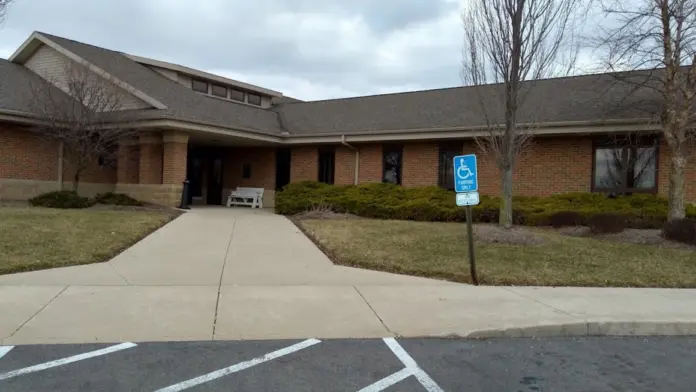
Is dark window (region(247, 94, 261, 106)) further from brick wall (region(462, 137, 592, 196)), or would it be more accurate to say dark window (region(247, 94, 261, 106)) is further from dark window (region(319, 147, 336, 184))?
brick wall (region(462, 137, 592, 196))

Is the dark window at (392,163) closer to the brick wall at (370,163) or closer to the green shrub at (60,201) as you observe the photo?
the brick wall at (370,163)

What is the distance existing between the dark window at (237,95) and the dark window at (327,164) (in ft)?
20.0

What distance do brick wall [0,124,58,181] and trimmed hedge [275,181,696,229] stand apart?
8.62 metres

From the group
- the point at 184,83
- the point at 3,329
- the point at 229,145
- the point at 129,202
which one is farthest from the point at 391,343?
the point at 184,83

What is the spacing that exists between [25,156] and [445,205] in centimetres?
1487

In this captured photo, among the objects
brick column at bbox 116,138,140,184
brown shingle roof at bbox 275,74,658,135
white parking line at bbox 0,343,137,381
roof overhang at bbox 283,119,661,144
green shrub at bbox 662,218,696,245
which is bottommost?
white parking line at bbox 0,343,137,381

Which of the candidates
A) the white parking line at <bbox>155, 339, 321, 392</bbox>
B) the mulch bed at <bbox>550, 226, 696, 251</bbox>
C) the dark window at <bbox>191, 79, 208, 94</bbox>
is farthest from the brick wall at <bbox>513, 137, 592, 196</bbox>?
the dark window at <bbox>191, 79, 208, 94</bbox>

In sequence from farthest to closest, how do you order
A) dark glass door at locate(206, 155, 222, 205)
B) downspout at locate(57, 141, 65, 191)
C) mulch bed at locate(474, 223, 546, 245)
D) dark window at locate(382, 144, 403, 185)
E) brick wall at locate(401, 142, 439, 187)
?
dark glass door at locate(206, 155, 222, 205), dark window at locate(382, 144, 403, 185), downspout at locate(57, 141, 65, 191), brick wall at locate(401, 142, 439, 187), mulch bed at locate(474, 223, 546, 245)

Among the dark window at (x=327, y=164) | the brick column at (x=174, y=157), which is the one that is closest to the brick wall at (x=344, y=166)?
the dark window at (x=327, y=164)

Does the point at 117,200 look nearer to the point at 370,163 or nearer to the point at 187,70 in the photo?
the point at 187,70

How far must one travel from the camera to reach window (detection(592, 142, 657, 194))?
15.7m

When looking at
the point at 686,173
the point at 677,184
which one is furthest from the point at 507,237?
the point at 686,173

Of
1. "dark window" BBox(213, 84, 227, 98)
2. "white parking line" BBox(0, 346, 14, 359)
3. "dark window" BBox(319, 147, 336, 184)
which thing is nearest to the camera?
"white parking line" BBox(0, 346, 14, 359)

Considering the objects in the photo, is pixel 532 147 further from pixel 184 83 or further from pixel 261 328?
pixel 184 83
